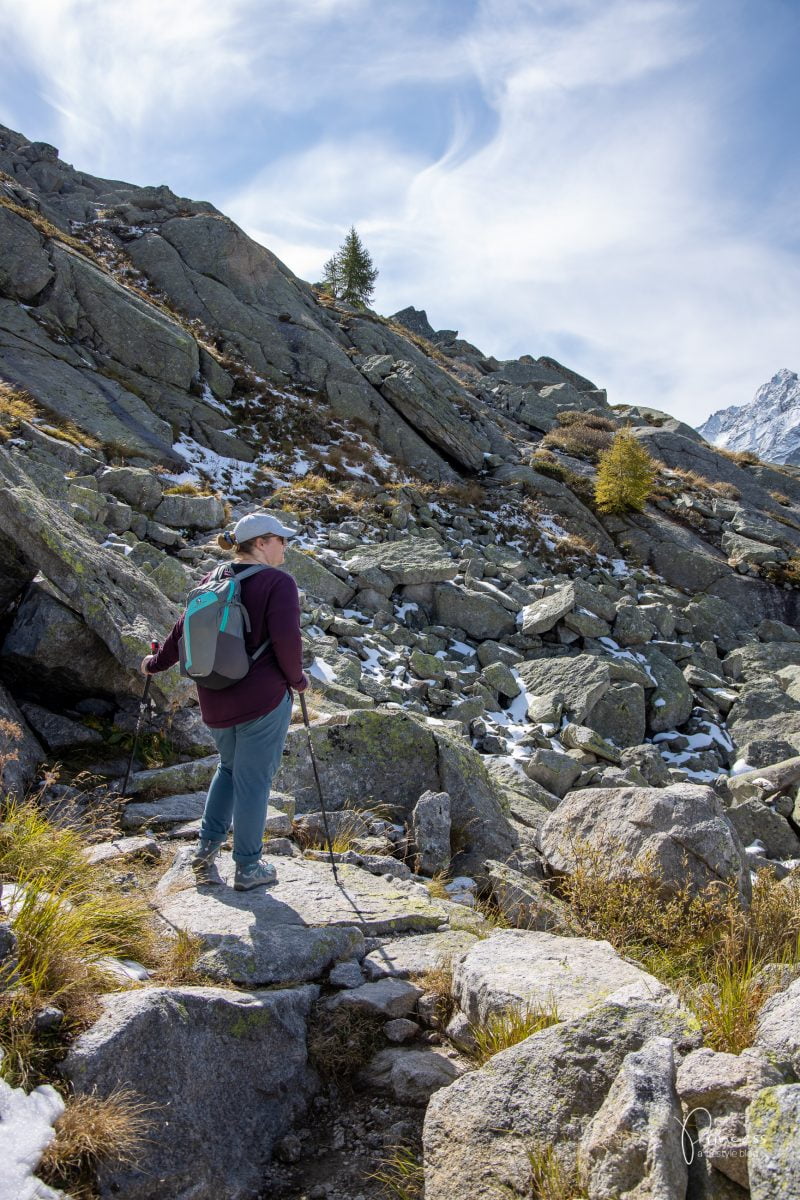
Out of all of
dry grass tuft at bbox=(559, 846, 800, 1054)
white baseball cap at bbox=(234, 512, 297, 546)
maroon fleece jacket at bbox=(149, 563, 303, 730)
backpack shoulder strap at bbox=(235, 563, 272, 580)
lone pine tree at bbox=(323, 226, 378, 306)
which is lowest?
dry grass tuft at bbox=(559, 846, 800, 1054)

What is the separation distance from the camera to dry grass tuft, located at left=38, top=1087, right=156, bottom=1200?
7.07 feet

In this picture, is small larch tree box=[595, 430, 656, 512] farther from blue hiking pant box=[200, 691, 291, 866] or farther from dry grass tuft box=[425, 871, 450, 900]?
blue hiking pant box=[200, 691, 291, 866]

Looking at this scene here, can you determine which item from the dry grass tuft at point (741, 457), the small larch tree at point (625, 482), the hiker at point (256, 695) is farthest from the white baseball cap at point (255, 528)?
the dry grass tuft at point (741, 457)

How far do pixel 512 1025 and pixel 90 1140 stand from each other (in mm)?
1730

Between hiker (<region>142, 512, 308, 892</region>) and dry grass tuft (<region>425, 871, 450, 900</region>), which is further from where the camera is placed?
dry grass tuft (<region>425, 871, 450, 900</region>)

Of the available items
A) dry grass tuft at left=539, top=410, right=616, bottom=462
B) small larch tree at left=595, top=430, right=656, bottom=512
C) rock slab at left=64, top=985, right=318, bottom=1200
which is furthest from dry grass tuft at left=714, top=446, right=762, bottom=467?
rock slab at left=64, top=985, right=318, bottom=1200

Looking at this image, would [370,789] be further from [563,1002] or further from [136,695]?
[563,1002]

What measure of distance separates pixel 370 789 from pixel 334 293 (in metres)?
53.7

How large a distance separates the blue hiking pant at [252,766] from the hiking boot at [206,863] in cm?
27

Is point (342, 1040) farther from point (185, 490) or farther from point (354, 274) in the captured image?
point (354, 274)

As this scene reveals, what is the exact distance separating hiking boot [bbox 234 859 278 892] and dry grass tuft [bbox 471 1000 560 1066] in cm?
180

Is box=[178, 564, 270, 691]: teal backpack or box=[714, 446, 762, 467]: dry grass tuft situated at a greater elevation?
box=[714, 446, 762, 467]: dry grass tuft

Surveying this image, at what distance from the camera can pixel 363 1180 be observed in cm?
268

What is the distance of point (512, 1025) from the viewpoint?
9.87 ft
